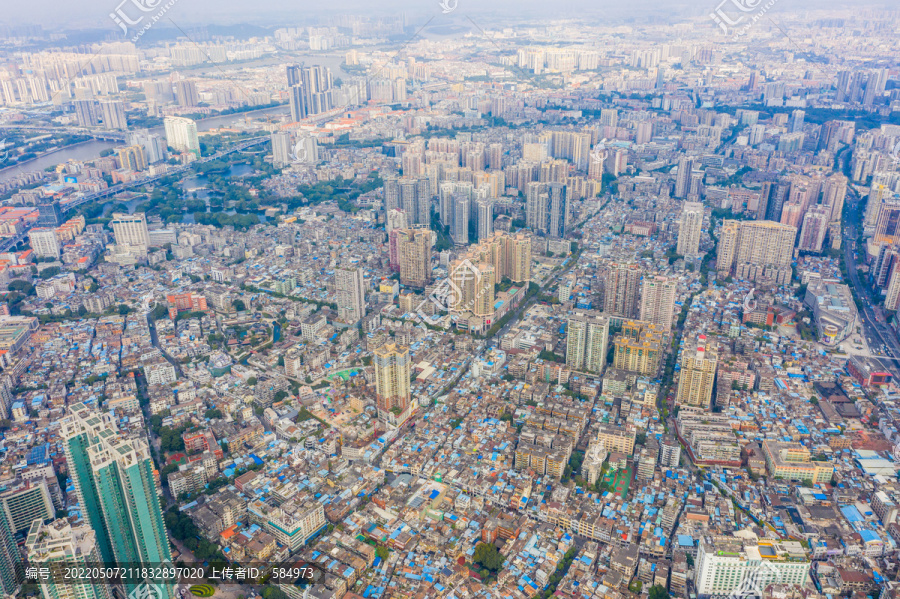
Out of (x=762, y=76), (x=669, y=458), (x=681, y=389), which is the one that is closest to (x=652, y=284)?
(x=681, y=389)

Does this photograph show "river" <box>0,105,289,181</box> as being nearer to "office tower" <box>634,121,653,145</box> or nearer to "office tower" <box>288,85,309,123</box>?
"office tower" <box>288,85,309,123</box>

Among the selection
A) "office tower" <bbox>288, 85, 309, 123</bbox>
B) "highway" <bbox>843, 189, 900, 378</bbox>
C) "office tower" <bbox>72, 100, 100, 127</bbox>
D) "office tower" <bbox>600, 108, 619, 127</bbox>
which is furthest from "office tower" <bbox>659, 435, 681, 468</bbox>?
"office tower" <bbox>72, 100, 100, 127</bbox>

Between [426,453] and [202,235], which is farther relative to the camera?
[202,235]

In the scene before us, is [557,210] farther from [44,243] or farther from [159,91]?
[159,91]

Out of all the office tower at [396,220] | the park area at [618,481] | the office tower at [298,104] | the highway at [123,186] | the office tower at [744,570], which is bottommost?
the park area at [618,481]

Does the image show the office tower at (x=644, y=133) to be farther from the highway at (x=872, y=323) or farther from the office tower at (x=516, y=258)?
the office tower at (x=516, y=258)

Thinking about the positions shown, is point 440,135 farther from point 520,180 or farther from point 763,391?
point 763,391

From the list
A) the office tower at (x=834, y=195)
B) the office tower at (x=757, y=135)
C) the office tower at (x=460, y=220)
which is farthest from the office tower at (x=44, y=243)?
the office tower at (x=757, y=135)
